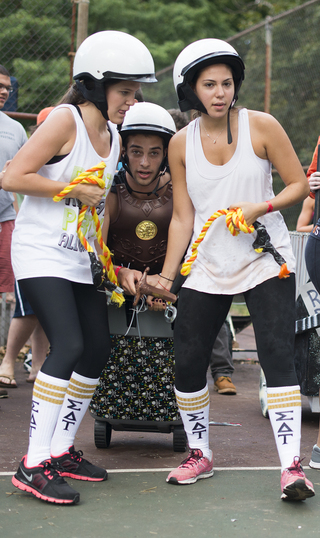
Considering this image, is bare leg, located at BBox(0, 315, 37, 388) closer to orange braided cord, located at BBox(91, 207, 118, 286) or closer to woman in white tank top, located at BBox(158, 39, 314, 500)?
orange braided cord, located at BBox(91, 207, 118, 286)

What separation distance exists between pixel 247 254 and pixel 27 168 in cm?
105

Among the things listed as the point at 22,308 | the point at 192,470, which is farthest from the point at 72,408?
the point at 22,308

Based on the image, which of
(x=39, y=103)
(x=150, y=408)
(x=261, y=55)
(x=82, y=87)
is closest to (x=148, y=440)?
(x=150, y=408)

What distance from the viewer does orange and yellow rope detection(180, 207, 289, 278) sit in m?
2.94

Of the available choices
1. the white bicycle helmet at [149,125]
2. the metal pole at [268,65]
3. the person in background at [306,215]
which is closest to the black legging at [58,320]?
A: the white bicycle helmet at [149,125]

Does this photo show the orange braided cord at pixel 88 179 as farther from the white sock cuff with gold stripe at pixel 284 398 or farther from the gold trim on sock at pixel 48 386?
the white sock cuff with gold stripe at pixel 284 398

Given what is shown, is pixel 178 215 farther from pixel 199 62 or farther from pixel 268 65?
pixel 268 65

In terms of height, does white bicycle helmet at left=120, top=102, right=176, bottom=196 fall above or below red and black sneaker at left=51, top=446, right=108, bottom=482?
above

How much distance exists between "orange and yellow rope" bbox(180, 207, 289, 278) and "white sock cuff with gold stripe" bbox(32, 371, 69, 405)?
2.52 ft

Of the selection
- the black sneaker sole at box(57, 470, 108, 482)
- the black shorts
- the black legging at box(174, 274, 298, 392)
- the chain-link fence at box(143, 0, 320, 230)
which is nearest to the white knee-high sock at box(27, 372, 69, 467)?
the black sneaker sole at box(57, 470, 108, 482)

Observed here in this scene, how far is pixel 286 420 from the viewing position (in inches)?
115

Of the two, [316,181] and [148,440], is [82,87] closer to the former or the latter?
[316,181]

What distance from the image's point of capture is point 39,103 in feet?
26.9

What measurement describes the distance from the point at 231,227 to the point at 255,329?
477mm
